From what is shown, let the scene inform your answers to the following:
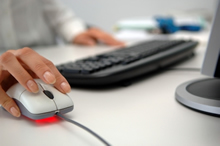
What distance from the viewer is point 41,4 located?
1166 mm

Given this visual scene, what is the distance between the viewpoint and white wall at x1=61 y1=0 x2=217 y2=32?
1.90 m

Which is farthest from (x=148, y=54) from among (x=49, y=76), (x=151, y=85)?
(x=49, y=76)

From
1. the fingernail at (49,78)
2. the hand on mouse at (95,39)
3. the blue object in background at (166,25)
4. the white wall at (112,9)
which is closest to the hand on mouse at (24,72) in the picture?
the fingernail at (49,78)

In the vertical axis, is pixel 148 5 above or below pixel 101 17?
above

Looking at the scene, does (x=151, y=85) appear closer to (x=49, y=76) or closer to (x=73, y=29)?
(x=49, y=76)

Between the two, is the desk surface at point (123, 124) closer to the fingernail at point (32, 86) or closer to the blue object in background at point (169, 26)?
the fingernail at point (32, 86)

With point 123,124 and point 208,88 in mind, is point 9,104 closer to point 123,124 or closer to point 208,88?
point 123,124

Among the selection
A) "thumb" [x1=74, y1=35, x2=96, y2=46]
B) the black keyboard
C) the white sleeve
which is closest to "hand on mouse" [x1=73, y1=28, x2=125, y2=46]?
"thumb" [x1=74, y1=35, x2=96, y2=46]

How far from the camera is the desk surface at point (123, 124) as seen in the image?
0.24m

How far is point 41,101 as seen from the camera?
11.3 inches

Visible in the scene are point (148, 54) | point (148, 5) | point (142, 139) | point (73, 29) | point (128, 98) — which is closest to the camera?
point (142, 139)

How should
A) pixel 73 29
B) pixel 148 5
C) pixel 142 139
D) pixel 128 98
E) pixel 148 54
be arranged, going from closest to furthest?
pixel 142 139
pixel 128 98
pixel 148 54
pixel 73 29
pixel 148 5

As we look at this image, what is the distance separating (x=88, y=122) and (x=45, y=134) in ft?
0.16

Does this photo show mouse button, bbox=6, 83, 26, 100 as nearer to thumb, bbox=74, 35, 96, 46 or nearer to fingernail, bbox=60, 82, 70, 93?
fingernail, bbox=60, 82, 70, 93
